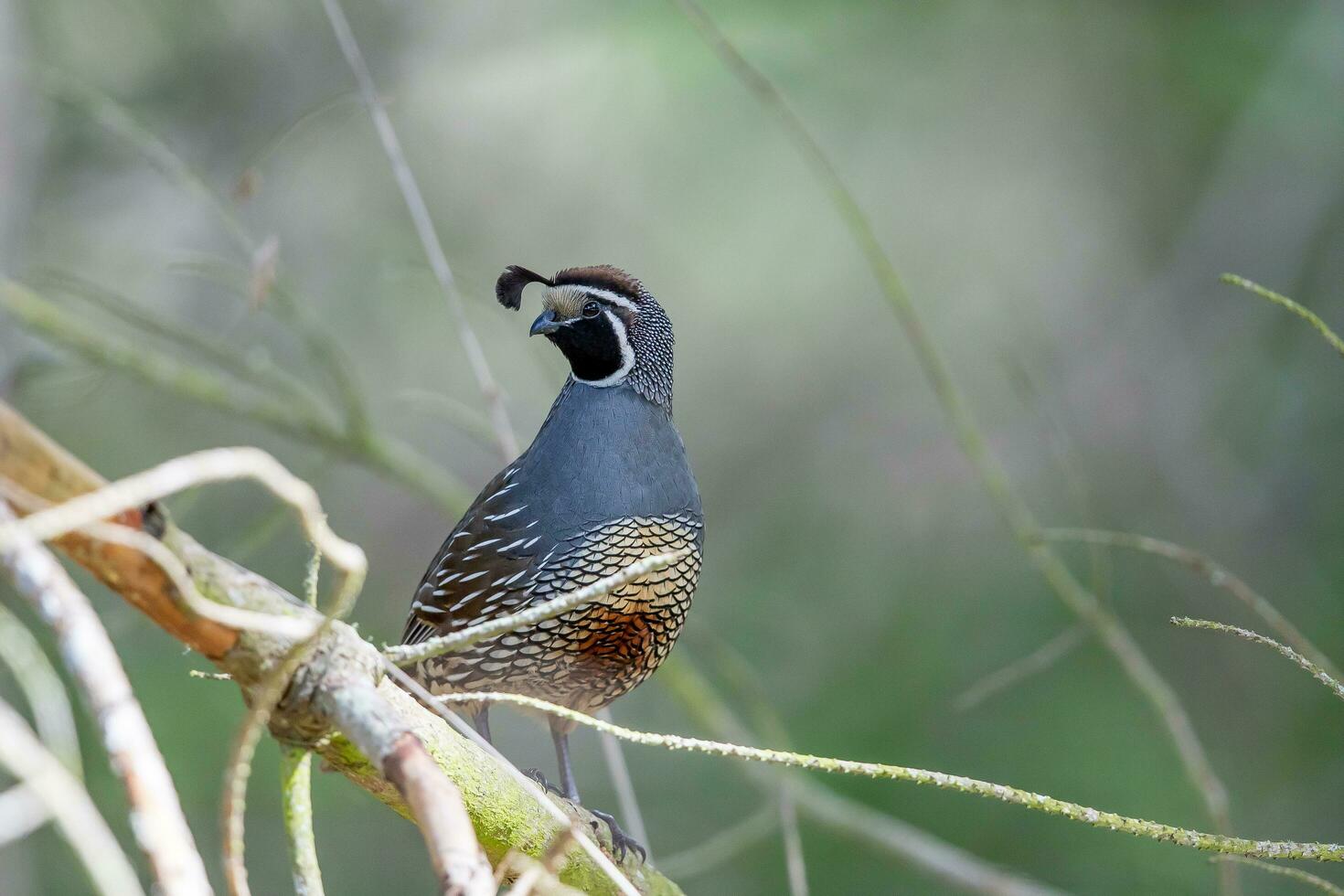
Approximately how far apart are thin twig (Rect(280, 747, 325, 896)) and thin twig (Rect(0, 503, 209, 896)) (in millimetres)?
223

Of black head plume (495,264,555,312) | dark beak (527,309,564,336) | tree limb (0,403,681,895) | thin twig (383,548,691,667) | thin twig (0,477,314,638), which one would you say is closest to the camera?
thin twig (0,477,314,638)

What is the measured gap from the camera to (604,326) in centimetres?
300

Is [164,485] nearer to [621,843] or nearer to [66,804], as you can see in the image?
[66,804]

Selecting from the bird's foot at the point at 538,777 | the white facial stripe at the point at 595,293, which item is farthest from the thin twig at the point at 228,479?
the white facial stripe at the point at 595,293

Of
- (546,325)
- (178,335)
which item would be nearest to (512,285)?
(546,325)

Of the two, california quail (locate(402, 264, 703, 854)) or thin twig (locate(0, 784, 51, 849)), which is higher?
→ california quail (locate(402, 264, 703, 854))

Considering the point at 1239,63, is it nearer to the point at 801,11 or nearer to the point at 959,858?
the point at 801,11

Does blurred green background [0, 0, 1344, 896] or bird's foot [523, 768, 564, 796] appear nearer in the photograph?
bird's foot [523, 768, 564, 796]

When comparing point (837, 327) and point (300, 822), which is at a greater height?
point (837, 327)

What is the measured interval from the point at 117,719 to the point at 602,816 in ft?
6.87

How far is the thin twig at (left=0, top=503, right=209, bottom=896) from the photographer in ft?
2.77

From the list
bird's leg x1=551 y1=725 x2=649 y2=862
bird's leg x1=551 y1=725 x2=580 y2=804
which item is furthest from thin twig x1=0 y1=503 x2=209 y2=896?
bird's leg x1=551 y1=725 x2=580 y2=804

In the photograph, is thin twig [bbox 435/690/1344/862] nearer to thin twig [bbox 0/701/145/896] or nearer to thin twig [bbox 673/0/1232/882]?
thin twig [bbox 0/701/145/896]

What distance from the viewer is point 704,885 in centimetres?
616
